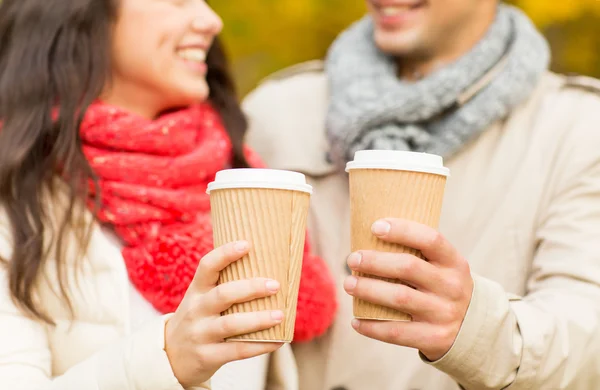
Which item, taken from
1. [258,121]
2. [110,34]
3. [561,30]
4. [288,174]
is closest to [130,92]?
[110,34]

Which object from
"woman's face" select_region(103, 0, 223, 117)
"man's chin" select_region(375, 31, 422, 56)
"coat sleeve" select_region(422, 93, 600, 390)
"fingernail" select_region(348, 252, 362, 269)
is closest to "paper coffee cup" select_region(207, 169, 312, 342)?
"fingernail" select_region(348, 252, 362, 269)

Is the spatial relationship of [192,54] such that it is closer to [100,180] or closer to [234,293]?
[100,180]

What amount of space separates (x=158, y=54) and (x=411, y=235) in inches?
44.2

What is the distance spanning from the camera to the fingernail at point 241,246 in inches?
64.2

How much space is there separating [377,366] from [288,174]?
1124 millimetres

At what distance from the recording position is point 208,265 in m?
1.64

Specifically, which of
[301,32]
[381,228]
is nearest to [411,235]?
Result: [381,228]

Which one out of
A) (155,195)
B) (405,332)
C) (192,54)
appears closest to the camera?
(405,332)

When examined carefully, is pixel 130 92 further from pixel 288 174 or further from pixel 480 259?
pixel 480 259

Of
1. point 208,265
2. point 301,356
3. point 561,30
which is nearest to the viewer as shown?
point 208,265

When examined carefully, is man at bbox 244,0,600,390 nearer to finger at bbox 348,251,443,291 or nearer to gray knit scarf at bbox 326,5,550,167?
gray knit scarf at bbox 326,5,550,167

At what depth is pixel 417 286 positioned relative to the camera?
5.57 feet

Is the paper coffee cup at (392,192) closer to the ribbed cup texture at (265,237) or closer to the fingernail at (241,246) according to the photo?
the ribbed cup texture at (265,237)

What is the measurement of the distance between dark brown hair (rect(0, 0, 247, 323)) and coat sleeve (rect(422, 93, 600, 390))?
1076 millimetres
